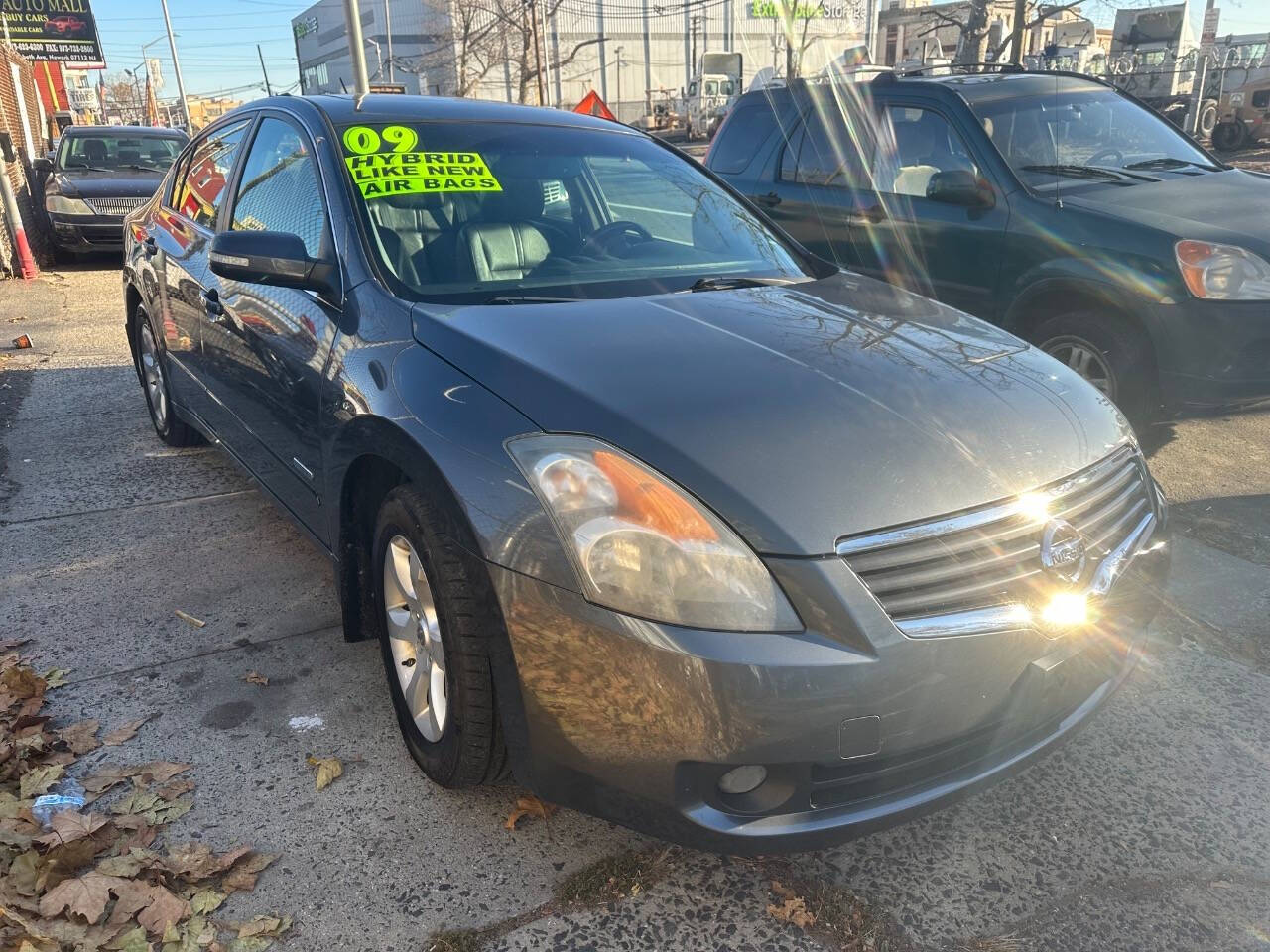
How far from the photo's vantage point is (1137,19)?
2467 cm

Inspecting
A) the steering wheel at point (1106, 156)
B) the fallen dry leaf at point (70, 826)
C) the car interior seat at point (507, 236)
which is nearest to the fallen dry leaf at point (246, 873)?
the fallen dry leaf at point (70, 826)

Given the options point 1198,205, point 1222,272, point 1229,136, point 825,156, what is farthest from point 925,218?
point 1229,136

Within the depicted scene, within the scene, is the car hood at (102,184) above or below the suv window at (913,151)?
below

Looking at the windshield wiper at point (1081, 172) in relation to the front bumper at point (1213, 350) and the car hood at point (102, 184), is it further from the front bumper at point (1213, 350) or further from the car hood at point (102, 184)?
the car hood at point (102, 184)

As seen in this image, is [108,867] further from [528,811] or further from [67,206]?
[67,206]

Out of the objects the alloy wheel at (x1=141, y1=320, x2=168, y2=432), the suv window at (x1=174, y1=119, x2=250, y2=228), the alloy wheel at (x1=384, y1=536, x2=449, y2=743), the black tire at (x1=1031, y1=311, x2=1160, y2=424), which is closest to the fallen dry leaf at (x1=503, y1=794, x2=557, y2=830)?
the alloy wheel at (x1=384, y1=536, x2=449, y2=743)

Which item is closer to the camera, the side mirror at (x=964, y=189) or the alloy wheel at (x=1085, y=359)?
the alloy wheel at (x=1085, y=359)

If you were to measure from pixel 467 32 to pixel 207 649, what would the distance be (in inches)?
1588

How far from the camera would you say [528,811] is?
2.41 meters

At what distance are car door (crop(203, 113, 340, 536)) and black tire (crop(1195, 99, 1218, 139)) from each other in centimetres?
2419

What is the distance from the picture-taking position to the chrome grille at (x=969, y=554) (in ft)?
6.13

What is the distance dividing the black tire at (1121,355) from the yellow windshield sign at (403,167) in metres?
2.82

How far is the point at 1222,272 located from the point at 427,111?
349cm

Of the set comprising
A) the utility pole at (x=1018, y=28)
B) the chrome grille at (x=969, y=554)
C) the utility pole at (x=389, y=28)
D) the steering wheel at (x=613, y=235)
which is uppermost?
the utility pole at (x=389, y=28)
